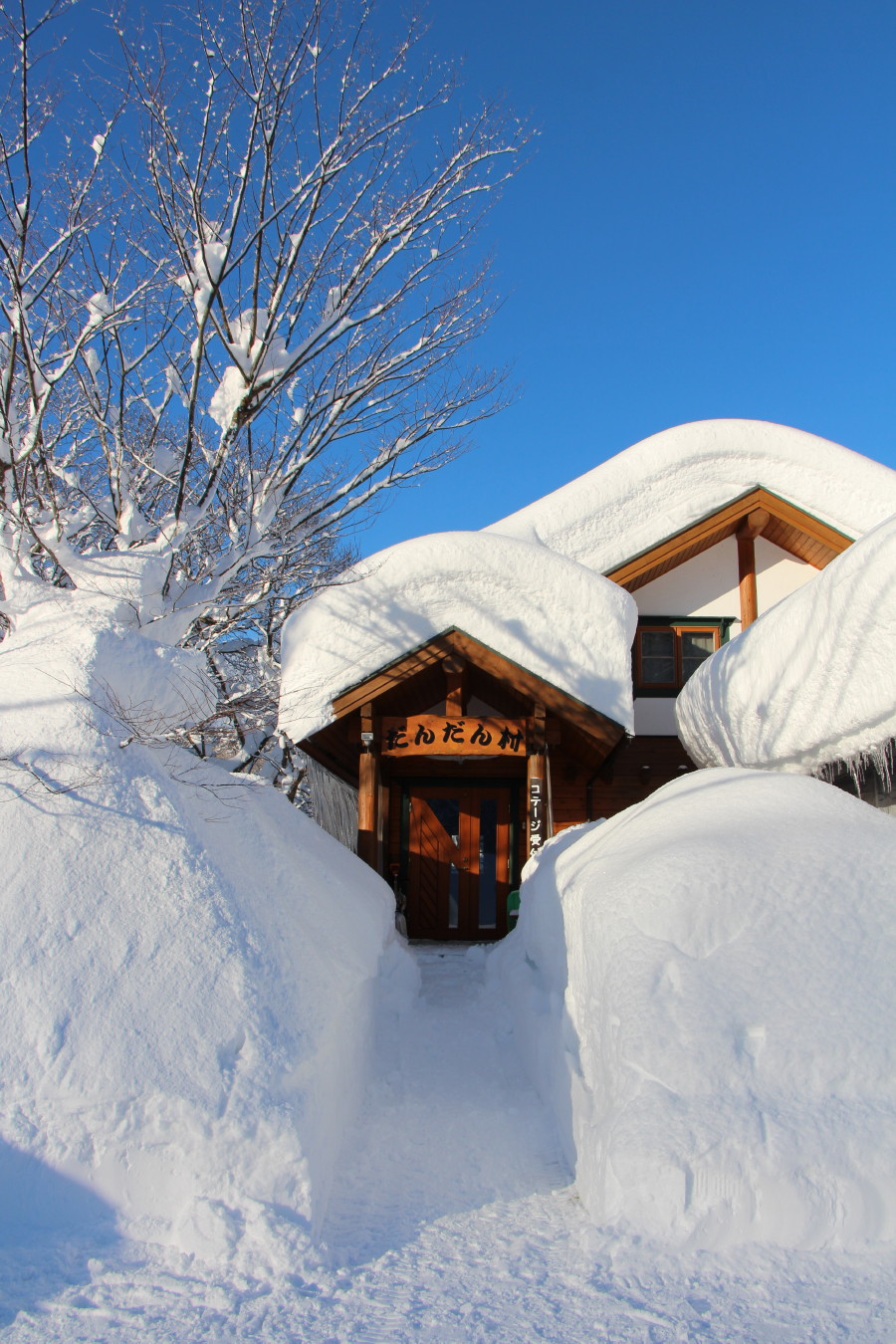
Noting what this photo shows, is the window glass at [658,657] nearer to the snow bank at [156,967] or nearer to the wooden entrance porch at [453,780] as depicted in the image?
the wooden entrance porch at [453,780]

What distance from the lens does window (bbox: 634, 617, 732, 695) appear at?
11.0 metres

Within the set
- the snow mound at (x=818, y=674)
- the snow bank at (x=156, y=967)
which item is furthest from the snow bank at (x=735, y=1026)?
the snow bank at (x=156, y=967)

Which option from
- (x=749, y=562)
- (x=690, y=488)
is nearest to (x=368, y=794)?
(x=690, y=488)

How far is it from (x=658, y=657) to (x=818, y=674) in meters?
5.00

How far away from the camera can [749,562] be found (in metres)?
11.1

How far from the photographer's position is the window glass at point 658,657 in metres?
11.0

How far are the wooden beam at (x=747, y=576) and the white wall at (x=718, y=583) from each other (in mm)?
186

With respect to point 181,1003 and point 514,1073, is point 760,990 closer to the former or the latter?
point 514,1073

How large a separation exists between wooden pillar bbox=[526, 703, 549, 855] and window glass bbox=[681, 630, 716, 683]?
9.64 ft

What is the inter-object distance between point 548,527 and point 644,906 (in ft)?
23.3

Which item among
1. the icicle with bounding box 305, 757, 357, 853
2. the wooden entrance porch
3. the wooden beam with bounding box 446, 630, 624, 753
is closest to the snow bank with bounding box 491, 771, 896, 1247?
the wooden beam with bounding box 446, 630, 624, 753

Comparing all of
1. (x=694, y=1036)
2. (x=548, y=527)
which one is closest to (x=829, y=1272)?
(x=694, y=1036)

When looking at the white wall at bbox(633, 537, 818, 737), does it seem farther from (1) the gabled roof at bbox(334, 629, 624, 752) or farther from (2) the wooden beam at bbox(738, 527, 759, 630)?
(1) the gabled roof at bbox(334, 629, 624, 752)

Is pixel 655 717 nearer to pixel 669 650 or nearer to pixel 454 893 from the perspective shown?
pixel 669 650
